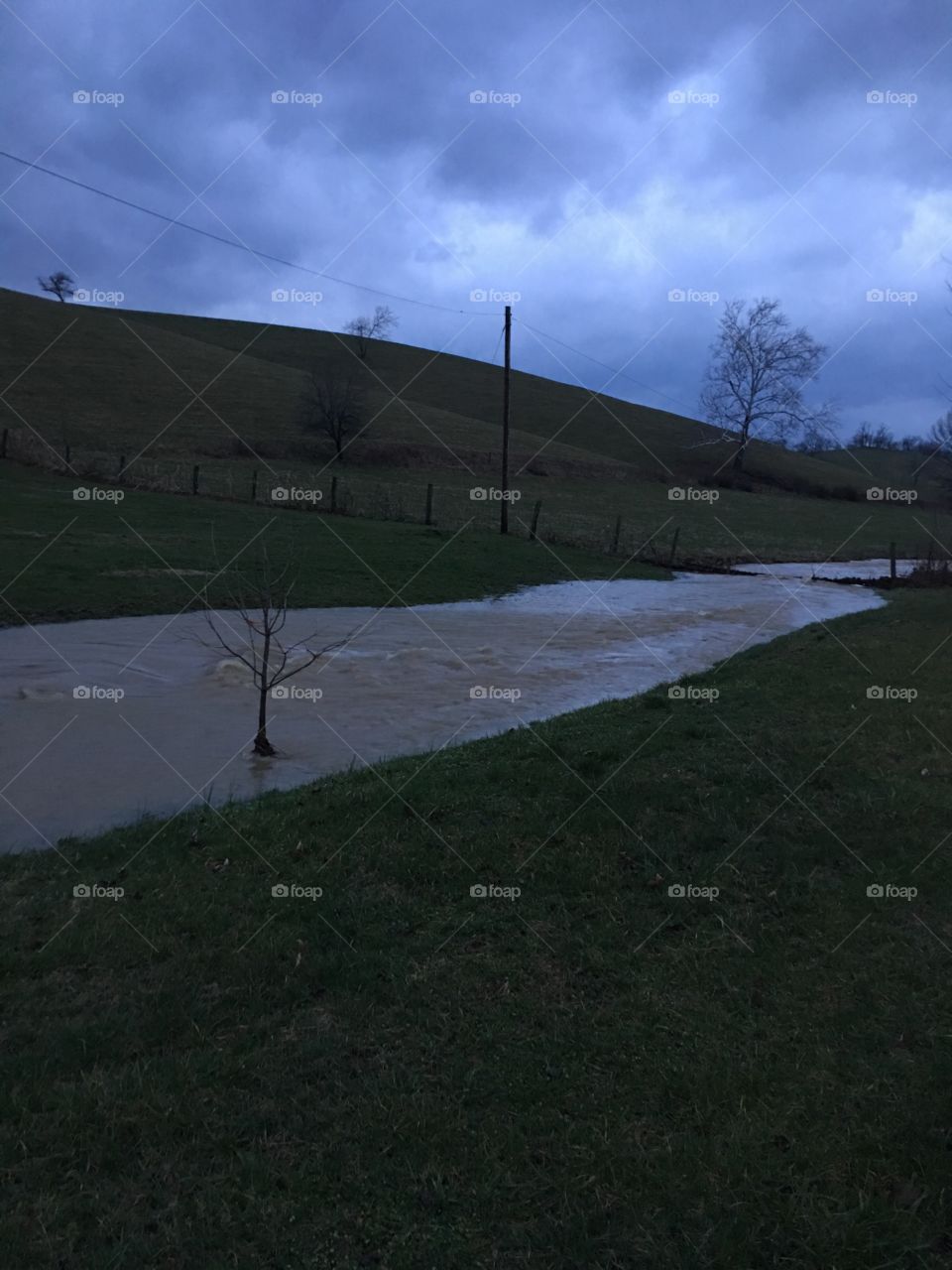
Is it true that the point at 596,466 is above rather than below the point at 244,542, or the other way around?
above

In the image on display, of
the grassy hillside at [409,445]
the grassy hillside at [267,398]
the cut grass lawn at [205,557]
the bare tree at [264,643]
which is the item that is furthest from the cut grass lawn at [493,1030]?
the grassy hillside at [267,398]

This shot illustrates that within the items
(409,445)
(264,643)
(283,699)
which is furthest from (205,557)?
(409,445)

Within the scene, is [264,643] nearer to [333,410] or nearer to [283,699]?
[283,699]

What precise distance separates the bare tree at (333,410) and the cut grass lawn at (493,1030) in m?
59.7

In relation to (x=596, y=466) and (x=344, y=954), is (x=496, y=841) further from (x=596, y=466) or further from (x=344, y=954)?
(x=596, y=466)

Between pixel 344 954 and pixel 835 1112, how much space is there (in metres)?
2.43

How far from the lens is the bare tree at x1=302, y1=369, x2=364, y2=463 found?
65000 millimetres

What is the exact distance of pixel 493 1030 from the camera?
163 inches

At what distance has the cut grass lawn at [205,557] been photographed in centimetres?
1681

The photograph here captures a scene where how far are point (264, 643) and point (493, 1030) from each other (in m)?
8.76

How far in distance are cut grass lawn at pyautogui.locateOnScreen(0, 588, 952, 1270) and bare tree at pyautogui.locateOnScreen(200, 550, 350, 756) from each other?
1.75 meters

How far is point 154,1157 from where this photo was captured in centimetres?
328

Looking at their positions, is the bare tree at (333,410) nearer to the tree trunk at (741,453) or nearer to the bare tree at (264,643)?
the tree trunk at (741,453)

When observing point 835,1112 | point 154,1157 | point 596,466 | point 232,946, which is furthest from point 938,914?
point 596,466
